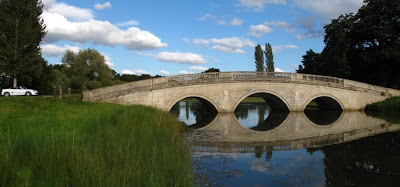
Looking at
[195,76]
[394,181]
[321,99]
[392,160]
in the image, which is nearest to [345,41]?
[321,99]

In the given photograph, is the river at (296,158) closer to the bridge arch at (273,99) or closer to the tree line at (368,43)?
the bridge arch at (273,99)

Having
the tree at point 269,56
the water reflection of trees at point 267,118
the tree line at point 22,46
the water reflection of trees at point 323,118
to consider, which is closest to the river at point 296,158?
the water reflection of trees at point 267,118

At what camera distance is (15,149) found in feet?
15.0

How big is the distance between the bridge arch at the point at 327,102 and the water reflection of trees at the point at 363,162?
1294 cm

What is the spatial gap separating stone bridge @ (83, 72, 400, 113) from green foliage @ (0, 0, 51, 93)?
1001 cm

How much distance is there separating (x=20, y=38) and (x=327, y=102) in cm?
2730

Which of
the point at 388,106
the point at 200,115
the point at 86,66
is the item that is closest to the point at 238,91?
the point at 200,115

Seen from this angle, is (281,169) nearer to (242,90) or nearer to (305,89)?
(242,90)

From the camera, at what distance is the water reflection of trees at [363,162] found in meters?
6.73

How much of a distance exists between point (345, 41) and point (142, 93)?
71.4 ft

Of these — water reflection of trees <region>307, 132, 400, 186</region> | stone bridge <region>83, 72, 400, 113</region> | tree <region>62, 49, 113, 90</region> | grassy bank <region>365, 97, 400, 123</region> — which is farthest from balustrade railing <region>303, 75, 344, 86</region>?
tree <region>62, 49, 113, 90</region>

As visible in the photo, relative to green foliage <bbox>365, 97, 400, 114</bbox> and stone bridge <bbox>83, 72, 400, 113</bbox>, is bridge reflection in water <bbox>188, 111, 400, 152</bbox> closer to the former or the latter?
stone bridge <bbox>83, 72, 400, 113</bbox>

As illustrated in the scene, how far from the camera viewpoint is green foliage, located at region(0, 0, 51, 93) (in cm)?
2292

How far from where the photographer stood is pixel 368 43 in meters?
30.8
